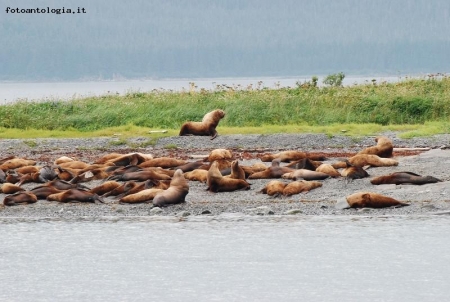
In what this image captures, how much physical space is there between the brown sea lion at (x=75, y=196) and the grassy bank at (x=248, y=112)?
13.1 meters

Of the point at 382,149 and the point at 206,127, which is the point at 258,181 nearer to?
the point at 382,149

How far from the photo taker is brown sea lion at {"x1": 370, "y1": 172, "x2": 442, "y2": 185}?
56.4 feet

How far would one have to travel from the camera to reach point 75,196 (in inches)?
655

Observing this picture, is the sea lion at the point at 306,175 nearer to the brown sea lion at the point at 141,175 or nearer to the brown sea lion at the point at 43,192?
the brown sea lion at the point at 141,175

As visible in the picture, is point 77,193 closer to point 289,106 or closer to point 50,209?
point 50,209

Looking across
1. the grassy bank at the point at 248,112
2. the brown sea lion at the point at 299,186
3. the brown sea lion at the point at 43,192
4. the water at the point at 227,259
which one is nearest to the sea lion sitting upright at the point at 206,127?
the grassy bank at the point at 248,112

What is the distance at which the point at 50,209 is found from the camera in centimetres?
1612

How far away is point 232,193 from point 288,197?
3.54 feet

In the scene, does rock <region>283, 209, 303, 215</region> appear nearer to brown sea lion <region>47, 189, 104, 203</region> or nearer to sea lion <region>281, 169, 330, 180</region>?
sea lion <region>281, 169, 330, 180</region>

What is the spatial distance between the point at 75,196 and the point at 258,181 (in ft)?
11.5

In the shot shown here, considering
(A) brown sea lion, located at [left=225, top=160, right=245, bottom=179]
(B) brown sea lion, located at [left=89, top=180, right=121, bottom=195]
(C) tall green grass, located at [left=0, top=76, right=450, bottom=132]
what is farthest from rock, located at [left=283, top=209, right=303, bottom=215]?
(C) tall green grass, located at [left=0, top=76, right=450, bottom=132]

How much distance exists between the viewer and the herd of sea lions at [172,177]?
16234mm

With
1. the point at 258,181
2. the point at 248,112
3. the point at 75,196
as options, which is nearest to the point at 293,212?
the point at 258,181

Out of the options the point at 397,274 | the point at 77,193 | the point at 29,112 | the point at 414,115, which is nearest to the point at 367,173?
the point at 77,193
